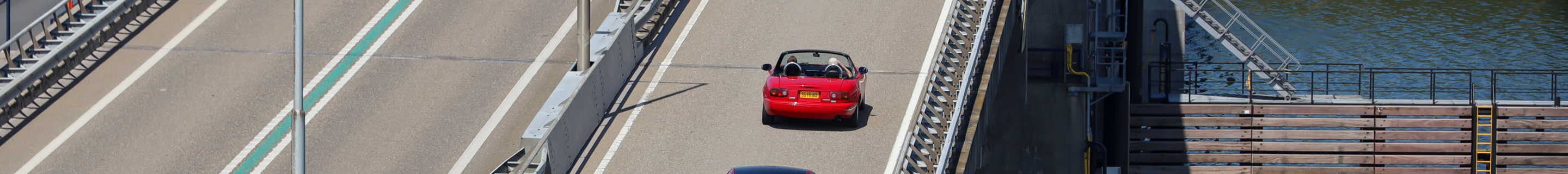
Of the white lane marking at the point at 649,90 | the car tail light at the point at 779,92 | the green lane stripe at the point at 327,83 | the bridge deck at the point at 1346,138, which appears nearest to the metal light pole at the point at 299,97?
the green lane stripe at the point at 327,83

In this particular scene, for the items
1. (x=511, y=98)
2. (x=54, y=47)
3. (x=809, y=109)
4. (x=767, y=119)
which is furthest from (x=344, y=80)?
(x=809, y=109)

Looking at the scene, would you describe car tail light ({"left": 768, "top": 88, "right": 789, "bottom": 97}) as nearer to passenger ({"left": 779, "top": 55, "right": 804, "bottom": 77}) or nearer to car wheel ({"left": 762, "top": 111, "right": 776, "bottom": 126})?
passenger ({"left": 779, "top": 55, "right": 804, "bottom": 77})

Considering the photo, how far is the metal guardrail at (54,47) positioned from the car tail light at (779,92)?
37.9 ft

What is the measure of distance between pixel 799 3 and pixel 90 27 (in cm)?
1234

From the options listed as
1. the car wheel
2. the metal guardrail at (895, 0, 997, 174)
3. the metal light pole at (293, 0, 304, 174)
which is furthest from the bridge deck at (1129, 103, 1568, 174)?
the metal light pole at (293, 0, 304, 174)

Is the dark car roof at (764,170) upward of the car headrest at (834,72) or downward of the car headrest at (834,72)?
downward

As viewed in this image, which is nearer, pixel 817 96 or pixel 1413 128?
pixel 817 96

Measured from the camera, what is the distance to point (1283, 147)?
94.3 ft

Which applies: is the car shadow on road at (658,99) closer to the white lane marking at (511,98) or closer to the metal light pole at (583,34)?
the metal light pole at (583,34)

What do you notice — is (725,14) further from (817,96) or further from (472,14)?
(817,96)

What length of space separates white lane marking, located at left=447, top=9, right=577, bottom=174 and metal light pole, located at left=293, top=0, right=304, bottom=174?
5.11 meters

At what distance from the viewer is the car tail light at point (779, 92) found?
1733 centimetres

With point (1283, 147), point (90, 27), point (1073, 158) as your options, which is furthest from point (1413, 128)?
point (90, 27)

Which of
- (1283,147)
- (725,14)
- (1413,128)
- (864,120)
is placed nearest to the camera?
(864,120)
